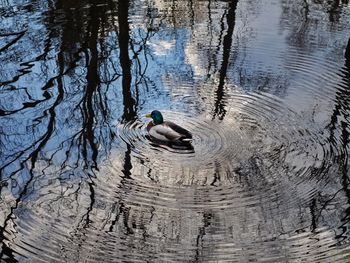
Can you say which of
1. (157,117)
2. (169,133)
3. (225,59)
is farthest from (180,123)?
(225,59)

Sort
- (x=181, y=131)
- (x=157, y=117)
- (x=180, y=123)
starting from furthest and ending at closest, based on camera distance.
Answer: (x=180, y=123) < (x=157, y=117) < (x=181, y=131)

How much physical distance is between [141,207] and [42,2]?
945cm

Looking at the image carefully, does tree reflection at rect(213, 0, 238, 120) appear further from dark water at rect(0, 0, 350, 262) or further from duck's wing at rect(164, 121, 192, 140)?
duck's wing at rect(164, 121, 192, 140)

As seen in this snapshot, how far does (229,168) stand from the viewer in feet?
27.2

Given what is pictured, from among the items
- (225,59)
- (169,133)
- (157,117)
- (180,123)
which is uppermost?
(225,59)

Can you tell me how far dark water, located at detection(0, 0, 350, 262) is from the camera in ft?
23.0

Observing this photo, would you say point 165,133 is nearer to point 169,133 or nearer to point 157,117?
point 169,133

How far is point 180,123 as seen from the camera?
9609 mm

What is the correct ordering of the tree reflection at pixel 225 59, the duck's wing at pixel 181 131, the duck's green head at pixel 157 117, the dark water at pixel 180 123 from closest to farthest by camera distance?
the dark water at pixel 180 123, the duck's wing at pixel 181 131, the duck's green head at pixel 157 117, the tree reflection at pixel 225 59

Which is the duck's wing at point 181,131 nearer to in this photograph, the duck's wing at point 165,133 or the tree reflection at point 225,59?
the duck's wing at point 165,133

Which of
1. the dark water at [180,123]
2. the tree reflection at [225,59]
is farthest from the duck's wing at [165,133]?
the tree reflection at [225,59]

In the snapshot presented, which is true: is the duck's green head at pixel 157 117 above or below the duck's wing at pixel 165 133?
above

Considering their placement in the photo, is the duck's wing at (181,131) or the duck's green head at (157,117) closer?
the duck's wing at (181,131)

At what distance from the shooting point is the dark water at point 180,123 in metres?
7.00
